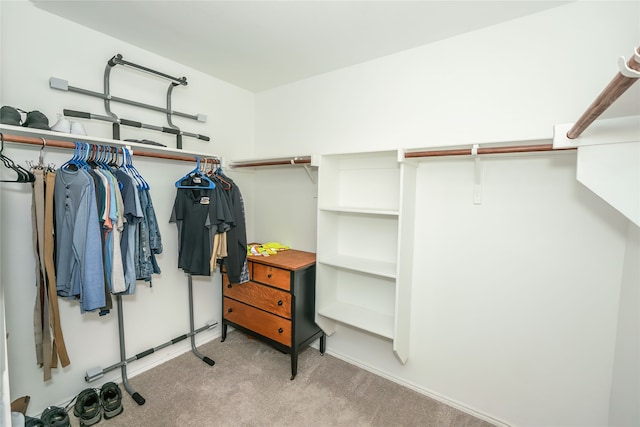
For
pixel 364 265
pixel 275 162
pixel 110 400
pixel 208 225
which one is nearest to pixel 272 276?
pixel 208 225

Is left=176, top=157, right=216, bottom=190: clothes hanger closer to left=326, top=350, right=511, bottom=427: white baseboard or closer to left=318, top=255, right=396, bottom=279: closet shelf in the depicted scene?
left=318, top=255, right=396, bottom=279: closet shelf

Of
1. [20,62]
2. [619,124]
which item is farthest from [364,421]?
[20,62]

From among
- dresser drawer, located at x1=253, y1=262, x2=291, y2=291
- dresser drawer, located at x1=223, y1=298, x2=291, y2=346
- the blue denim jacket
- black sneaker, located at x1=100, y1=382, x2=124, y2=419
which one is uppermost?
the blue denim jacket

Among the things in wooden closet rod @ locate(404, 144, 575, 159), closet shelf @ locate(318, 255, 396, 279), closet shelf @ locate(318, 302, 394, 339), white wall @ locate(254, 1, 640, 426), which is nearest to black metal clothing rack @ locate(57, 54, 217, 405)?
closet shelf @ locate(318, 302, 394, 339)

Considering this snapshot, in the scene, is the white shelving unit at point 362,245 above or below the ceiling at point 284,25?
below

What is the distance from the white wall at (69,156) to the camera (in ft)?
5.57

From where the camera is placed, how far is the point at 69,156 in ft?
6.23

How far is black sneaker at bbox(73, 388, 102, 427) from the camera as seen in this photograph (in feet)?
5.85

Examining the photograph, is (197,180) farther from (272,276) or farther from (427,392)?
(427,392)

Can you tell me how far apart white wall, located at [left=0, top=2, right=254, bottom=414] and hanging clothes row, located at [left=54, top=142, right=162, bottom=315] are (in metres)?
0.32

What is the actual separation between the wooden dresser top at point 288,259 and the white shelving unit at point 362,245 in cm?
15

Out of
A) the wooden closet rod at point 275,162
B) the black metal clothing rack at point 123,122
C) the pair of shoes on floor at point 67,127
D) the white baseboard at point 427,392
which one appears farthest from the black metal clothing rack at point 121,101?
the white baseboard at point 427,392

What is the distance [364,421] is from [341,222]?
143cm

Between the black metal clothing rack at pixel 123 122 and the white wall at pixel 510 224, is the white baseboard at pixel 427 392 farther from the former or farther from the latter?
the black metal clothing rack at pixel 123 122
